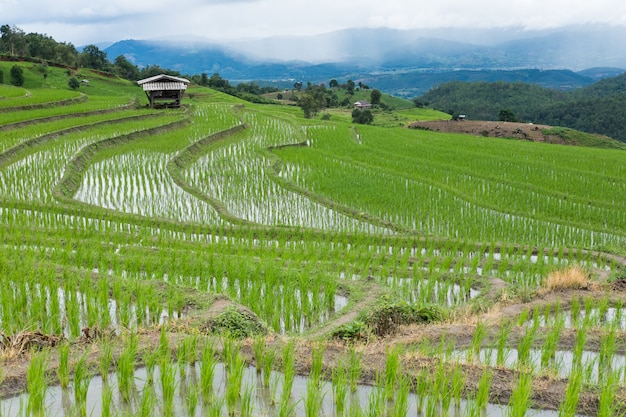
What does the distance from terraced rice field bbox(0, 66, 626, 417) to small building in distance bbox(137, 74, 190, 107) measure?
10.6 meters

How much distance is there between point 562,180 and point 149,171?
30.7 ft

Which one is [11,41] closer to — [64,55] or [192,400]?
[64,55]

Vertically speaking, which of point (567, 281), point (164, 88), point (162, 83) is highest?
point (162, 83)

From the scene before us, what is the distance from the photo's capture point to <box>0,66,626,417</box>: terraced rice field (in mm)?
3854

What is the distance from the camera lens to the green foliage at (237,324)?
16.0ft

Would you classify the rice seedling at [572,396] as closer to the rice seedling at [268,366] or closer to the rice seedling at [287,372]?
the rice seedling at [287,372]

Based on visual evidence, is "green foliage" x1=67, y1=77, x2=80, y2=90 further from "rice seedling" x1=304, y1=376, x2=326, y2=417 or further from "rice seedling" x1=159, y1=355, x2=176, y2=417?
"rice seedling" x1=304, y1=376, x2=326, y2=417

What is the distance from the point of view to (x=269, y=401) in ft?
12.6

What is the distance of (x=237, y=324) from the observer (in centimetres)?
498

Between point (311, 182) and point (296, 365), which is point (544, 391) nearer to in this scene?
point (296, 365)

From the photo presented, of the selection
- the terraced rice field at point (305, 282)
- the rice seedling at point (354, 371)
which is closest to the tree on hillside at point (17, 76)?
the terraced rice field at point (305, 282)

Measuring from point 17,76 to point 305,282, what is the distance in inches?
1187

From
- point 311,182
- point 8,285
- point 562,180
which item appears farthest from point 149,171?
point 562,180

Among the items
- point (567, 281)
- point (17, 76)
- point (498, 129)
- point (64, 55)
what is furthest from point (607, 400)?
point (64, 55)
